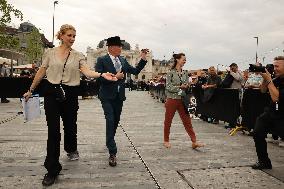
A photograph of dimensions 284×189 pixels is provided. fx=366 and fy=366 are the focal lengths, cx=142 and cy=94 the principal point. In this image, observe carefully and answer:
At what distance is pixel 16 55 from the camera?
22656 mm

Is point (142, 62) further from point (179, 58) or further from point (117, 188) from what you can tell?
point (117, 188)

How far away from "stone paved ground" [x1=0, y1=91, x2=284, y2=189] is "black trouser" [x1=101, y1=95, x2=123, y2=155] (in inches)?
12.3

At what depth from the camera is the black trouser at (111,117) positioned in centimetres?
573

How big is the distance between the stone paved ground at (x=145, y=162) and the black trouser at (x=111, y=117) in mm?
312

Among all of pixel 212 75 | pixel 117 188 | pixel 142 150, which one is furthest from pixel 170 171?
pixel 212 75

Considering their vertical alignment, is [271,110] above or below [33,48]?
below

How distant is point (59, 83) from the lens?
5.08 meters

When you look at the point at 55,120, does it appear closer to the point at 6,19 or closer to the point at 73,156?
the point at 73,156

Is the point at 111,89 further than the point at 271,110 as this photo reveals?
Yes

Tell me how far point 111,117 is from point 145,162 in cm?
89

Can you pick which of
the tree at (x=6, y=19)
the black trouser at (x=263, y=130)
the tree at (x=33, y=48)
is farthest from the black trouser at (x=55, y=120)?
the tree at (x=33, y=48)

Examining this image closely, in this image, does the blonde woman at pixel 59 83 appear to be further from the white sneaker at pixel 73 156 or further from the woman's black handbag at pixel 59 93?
the white sneaker at pixel 73 156

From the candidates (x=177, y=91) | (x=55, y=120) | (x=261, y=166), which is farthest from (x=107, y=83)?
(x=261, y=166)

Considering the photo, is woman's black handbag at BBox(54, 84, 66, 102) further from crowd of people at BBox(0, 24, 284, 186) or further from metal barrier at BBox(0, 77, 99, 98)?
metal barrier at BBox(0, 77, 99, 98)
